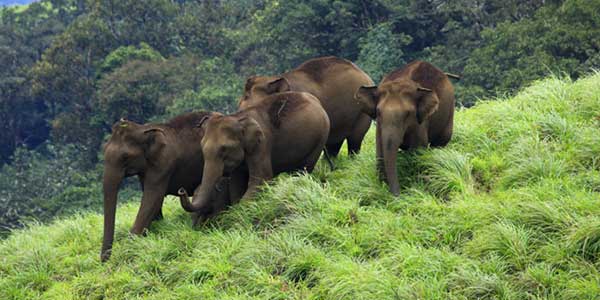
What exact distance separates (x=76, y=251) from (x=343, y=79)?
A: 11.2 feet

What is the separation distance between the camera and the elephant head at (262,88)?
9.19 m

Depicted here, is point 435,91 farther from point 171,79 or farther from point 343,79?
point 171,79

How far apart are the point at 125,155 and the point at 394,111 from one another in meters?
2.56

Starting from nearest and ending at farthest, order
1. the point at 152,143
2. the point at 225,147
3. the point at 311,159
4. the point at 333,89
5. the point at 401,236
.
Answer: the point at 401,236 < the point at 225,147 < the point at 152,143 < the point at 311,159 < the point at 333,89

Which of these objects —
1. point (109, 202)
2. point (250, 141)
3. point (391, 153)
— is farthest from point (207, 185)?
point (391, 153)

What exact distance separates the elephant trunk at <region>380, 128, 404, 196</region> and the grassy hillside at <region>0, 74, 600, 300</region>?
0.42 feet

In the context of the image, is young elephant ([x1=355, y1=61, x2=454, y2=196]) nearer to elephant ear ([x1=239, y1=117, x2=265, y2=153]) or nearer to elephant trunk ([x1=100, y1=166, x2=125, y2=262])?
elephant ear ([x1=239, y1=117, x2=265, y2=153])

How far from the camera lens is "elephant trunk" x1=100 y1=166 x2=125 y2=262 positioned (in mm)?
8227

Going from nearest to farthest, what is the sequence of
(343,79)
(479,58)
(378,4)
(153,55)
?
(343,79) → (479,58) → (378,4) → (153,55)

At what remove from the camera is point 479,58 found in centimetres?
2491

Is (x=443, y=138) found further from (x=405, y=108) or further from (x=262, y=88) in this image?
(x=262, y=88)

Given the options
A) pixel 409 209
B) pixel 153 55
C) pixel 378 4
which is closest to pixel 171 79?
pixel 153 55

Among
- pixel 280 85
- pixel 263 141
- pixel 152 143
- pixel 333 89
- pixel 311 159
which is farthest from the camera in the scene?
pixel 333 89

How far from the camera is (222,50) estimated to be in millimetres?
36969
